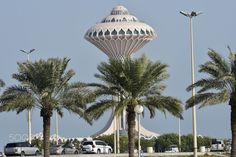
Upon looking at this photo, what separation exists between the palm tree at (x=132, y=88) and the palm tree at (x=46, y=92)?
1734mm

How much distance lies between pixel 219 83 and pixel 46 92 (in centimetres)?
1326

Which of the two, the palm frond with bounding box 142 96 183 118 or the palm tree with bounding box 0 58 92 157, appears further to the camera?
the palm tree with bounding box 0 58 92 157

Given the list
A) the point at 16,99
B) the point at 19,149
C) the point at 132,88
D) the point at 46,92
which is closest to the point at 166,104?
the point at 132,88

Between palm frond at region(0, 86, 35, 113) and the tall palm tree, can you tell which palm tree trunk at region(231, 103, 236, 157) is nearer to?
the tall palm tree

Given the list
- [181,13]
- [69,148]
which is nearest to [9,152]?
[69,148]

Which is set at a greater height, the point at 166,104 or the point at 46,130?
the point at 166,104

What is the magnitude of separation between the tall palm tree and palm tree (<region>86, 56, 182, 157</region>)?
3099 mm

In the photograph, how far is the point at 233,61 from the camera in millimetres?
50531

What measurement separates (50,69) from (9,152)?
58.4 feet

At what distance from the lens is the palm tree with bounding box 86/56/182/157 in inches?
2080

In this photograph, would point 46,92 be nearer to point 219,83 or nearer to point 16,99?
point 16,99

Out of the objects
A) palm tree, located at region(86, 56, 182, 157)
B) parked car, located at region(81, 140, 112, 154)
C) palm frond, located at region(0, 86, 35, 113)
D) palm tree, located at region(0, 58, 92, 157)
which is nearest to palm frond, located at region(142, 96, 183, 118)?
palm tree, located at region(86, 56, 182, 157)

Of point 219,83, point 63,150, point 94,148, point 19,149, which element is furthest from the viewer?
point 94,148

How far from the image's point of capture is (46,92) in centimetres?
5588
